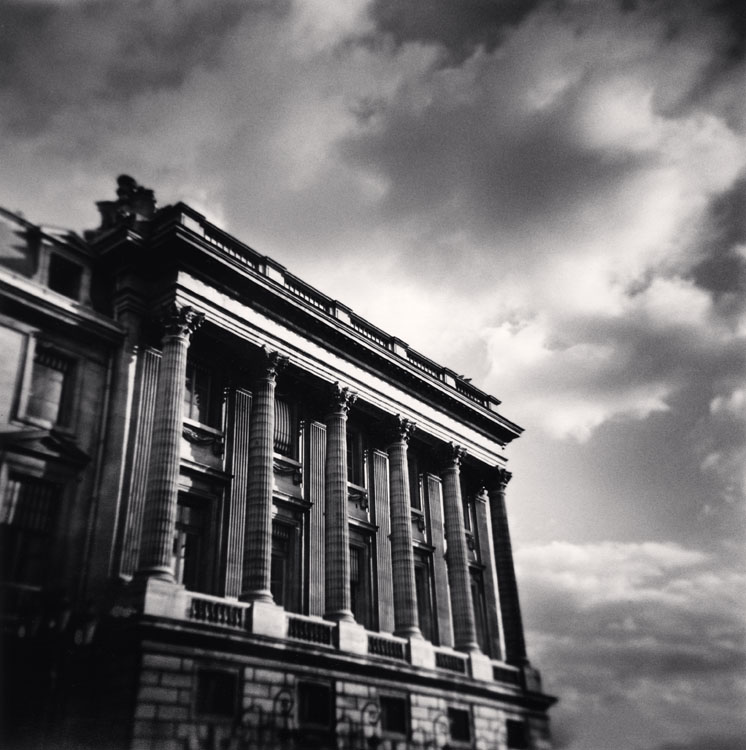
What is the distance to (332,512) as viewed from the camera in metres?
28.4

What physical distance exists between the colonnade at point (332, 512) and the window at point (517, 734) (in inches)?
127

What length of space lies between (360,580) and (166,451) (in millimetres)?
11148

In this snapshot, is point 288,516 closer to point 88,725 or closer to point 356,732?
point 356,732

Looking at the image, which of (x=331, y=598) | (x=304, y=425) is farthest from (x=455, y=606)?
(x=304, y=425)

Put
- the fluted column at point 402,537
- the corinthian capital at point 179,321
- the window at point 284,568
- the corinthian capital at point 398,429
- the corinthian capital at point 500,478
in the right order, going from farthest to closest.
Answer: the corinthian capital at point 500,478, the corinthian capital at point 398,429, the fluted column at point 402,537, the window at point 284,568, the corinthian capital at point 179,321

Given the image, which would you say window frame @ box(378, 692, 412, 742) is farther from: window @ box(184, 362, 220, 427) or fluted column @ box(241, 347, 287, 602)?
window @ box(184, 362, 220, 427)

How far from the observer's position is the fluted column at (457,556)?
3272cm

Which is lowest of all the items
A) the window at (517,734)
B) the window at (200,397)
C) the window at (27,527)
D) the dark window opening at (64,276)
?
the window at (517,734)

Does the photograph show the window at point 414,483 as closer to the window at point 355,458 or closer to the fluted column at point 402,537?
the fluted column at point 402,537

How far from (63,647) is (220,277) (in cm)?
1275

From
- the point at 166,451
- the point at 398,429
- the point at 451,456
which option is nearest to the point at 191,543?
the point at 166,451

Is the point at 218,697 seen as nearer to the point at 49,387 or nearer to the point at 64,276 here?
the point at 49,387

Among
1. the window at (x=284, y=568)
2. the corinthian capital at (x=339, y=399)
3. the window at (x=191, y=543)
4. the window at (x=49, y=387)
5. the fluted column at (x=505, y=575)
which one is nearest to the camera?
the window at (x=49, y=387)

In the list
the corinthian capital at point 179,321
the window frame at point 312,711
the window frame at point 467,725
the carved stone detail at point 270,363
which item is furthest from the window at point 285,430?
the window frame at point 467,725
